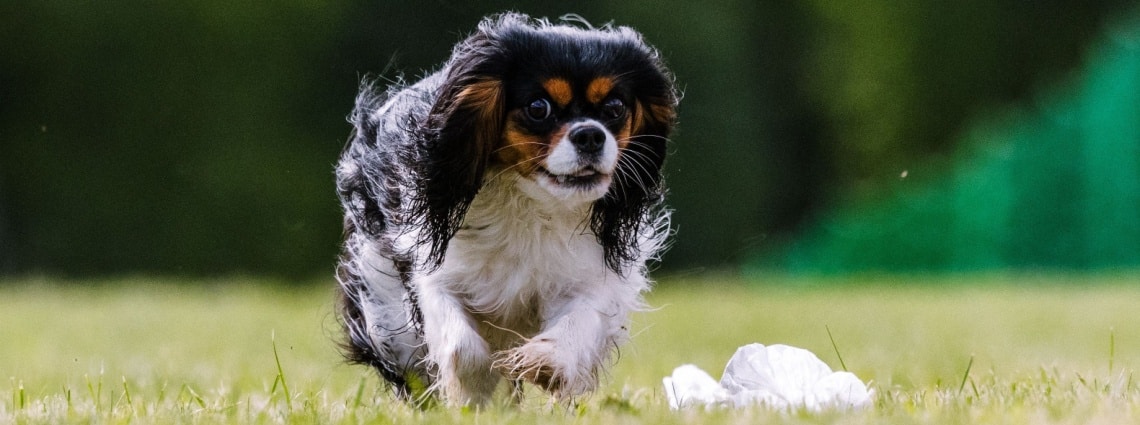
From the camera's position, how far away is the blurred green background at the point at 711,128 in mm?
11367

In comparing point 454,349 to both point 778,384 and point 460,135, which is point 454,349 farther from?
point 778,384

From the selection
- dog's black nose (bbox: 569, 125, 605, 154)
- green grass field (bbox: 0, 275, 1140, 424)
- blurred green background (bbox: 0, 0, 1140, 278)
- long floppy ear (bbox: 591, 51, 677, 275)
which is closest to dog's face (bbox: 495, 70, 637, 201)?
dog's black nose (bbox: 569, 125, 605, 154)

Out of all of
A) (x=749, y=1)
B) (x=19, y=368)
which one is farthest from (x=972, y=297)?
(x=19, y=368)

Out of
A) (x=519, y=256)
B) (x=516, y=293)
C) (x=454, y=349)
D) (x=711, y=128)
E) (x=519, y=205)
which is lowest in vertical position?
(x=454, y=349)

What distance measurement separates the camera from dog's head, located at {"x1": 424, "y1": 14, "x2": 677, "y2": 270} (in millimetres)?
3604

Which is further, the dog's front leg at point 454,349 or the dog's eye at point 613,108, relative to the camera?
the dog's front leg at point 454,349

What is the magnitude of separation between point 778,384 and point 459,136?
107cm

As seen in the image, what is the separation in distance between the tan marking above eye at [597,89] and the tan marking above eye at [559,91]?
2.0 inches

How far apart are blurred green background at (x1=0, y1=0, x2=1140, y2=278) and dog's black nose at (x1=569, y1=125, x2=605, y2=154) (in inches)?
264

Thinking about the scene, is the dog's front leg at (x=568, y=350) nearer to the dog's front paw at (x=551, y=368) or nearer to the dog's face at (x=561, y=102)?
the dog's front paw at (x=551, y=368)

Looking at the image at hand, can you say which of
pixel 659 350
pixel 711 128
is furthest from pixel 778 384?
pixel 711 128

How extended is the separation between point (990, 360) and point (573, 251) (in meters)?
2.73

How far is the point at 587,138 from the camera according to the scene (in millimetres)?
3514

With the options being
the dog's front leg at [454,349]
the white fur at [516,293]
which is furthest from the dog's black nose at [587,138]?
the dog's front leg at [454,349]
